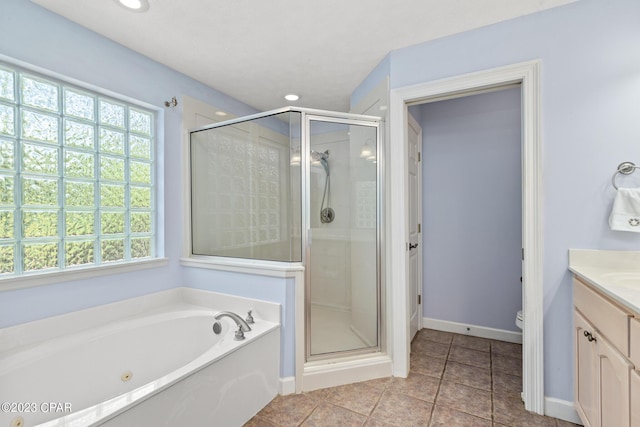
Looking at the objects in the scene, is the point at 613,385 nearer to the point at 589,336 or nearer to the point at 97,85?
the point at 589,336

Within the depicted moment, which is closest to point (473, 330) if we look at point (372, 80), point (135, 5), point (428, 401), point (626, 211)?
point (428, 401)

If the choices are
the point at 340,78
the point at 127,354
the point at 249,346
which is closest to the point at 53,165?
the point at 127,354

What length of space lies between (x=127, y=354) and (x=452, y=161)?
3138 mm

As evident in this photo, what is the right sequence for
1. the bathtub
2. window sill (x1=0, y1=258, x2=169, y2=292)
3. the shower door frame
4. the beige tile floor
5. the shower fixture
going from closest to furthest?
the bathtub < window sill (x1=0, y1=258, x2=169, y2=292) < the beige tile floor < the shower door frame < the shower fixture

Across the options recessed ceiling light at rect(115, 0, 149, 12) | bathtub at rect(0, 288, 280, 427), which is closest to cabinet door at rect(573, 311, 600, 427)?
bathtub at rect(0, 288, 280, 427)

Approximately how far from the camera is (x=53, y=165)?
1.80 metres

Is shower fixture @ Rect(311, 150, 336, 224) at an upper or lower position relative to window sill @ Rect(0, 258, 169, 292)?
upper

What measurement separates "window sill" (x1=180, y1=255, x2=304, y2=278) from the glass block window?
0.35 meters

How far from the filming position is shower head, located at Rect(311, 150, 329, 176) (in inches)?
86.0

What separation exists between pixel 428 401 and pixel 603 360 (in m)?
0.98

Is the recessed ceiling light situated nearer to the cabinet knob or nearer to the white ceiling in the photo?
the white ceiling

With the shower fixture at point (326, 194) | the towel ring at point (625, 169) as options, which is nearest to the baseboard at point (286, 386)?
the shower fixture at point (326, 194)

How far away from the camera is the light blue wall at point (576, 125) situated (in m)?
1.60

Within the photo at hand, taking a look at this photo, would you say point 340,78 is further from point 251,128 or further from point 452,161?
point 452,161
